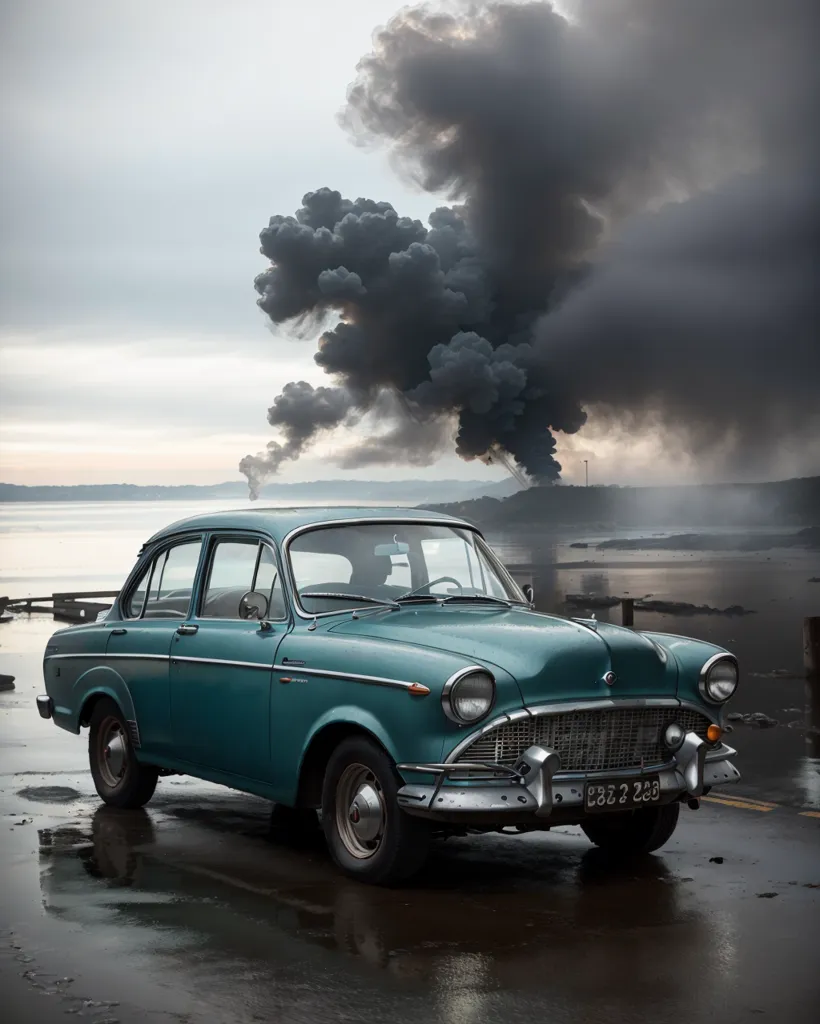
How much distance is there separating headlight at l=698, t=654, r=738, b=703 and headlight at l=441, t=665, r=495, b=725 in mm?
1303

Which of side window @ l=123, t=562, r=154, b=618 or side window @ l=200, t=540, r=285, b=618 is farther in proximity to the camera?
side window @ l=123, t=562, r=154, b=618

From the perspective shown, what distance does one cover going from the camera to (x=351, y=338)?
88688mm

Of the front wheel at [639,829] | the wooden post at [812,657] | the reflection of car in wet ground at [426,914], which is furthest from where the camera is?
the wooden post at [812,657]

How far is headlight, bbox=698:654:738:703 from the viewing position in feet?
21.9

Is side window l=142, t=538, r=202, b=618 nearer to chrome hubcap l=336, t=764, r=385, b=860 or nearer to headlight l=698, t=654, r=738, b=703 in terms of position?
chrome hubcap l=336, t=764, r=385, b=860

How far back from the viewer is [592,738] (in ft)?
20.2

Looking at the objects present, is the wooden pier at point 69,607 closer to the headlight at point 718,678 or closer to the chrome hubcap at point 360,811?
the chrome hubcap at point 360,811

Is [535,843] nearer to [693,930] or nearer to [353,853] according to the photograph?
[353,853]

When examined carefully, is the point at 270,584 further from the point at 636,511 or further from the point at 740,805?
the point at 636,511

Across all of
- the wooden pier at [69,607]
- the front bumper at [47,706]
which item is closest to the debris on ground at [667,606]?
the wooden pier at [69,607]

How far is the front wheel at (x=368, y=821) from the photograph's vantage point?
6.09 metres

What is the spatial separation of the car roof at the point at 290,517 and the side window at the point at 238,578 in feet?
0.39

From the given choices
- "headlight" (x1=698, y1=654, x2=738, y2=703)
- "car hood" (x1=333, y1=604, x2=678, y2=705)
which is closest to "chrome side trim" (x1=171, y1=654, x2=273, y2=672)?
"car hood" (x1=333, y1=604, x2=678, y2=705)

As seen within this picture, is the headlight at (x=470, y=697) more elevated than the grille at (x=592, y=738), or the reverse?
the headlight at (x=470, y=697)
